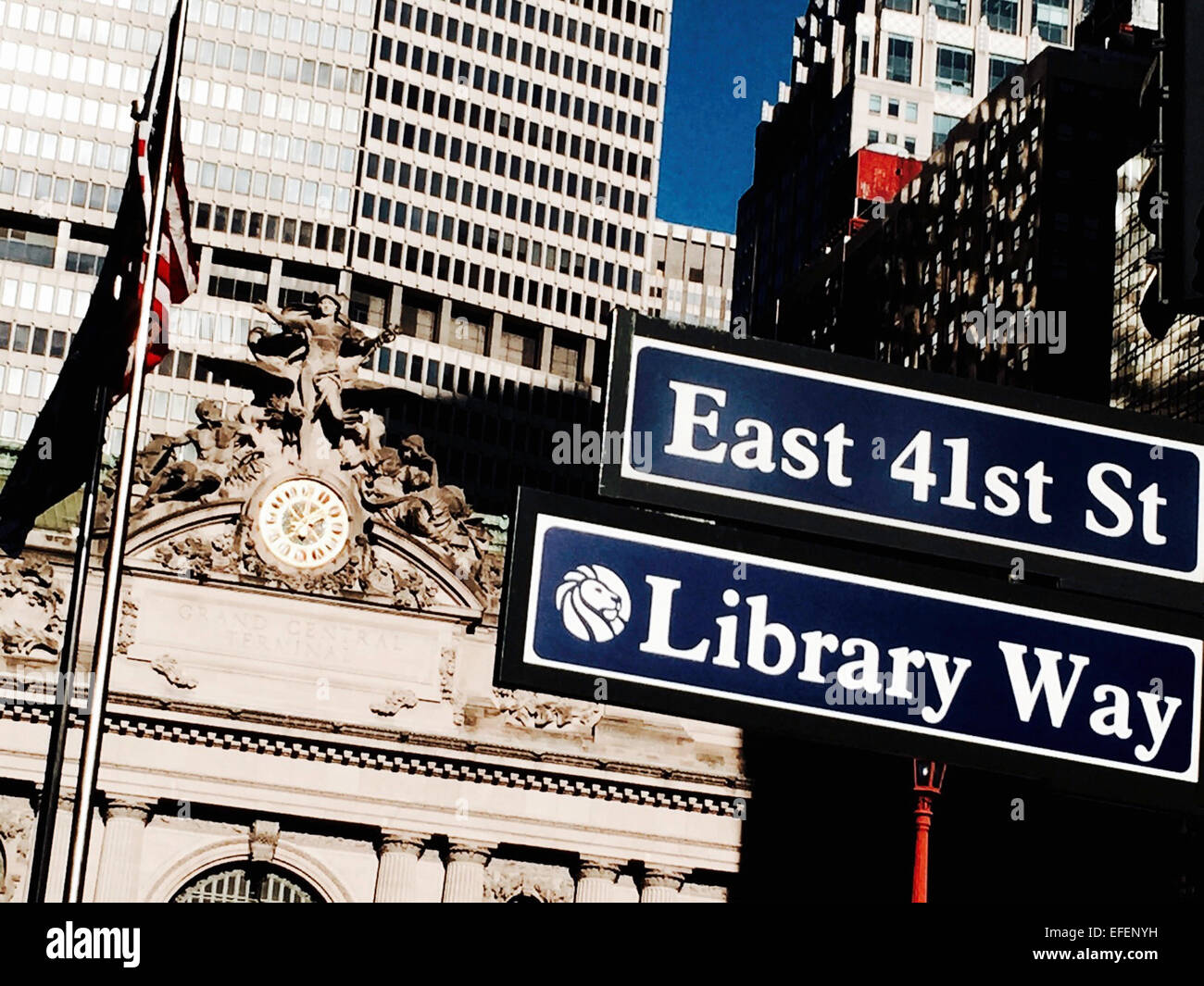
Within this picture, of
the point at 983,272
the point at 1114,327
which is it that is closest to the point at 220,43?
the point at 983,272

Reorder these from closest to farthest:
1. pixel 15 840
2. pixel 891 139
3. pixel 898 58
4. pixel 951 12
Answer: pixel 15 840
pixel 891 139
pixel 898 58
pixel 951 12

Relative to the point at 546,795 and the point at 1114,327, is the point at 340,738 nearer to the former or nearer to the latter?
the point at 546,795

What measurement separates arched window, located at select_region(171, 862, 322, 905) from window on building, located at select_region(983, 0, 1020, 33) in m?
107

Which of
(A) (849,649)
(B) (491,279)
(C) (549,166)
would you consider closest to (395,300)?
(B) (491,279)

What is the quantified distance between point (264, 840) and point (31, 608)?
8.26 m

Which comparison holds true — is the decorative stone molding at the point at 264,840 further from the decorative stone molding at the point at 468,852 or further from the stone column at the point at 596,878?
the stone column at the point at 596,878

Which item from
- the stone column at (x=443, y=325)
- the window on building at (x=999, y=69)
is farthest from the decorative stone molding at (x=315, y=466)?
the window on building at (x=999, y=69)

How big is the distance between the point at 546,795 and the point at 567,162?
98832 millimetres

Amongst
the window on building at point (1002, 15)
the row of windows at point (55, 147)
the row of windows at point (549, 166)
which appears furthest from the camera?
the row of windows at point (549, 166)

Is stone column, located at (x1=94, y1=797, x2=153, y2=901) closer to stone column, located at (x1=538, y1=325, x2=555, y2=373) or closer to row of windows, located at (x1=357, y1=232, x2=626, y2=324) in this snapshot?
row of windows, located at (x1=357, y1=232, x2=626, y2=324)

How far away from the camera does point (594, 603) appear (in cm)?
665

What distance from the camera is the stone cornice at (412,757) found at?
51.7 metres

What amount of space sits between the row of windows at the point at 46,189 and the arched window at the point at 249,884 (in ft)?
290

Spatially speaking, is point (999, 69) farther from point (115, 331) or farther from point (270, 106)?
point (115, 331)
